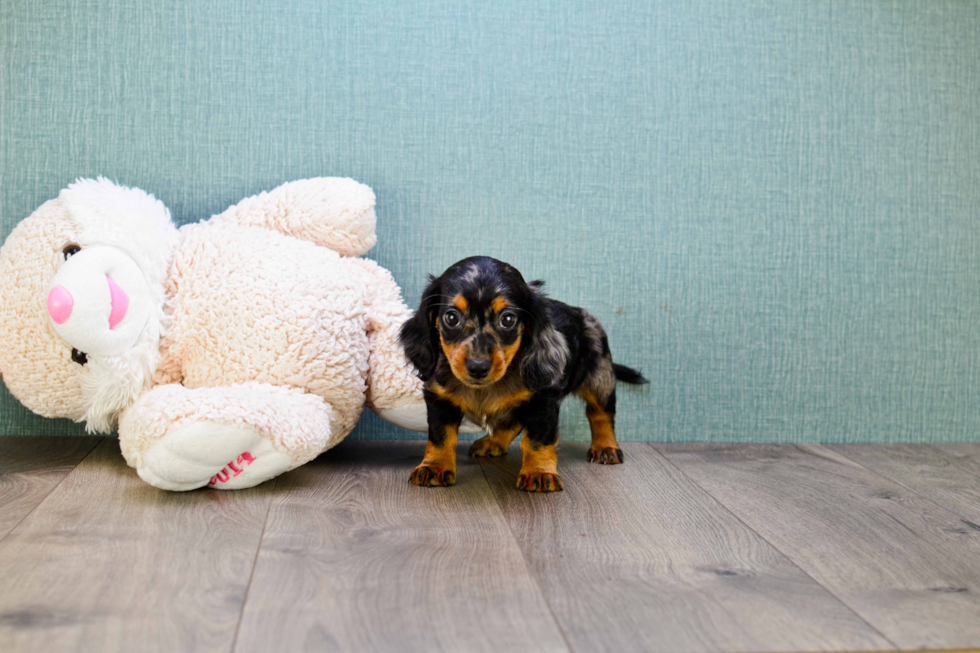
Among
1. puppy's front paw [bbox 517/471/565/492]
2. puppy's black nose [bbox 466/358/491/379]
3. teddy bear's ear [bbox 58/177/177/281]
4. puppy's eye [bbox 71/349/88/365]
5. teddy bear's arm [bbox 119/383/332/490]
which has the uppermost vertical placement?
teddy bear's ear [bbox 58/177/177/281]

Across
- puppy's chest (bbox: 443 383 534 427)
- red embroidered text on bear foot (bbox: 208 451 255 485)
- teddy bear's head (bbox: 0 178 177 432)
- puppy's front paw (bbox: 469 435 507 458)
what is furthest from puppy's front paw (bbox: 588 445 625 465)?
teddy bear's head (bbox: 0 178 177 432)

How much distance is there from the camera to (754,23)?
2330 mm

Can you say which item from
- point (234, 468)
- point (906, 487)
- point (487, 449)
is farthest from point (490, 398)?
point (906, 487)

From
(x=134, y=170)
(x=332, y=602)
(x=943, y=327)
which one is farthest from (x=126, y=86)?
(x=943, y=327)

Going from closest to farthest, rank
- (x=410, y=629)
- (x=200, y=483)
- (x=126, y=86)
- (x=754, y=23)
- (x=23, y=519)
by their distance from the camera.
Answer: (x=410, y=629) < (x=23, y=519) < (x=200, y=483) < (x=126, y=86) < (x=754, y=23)

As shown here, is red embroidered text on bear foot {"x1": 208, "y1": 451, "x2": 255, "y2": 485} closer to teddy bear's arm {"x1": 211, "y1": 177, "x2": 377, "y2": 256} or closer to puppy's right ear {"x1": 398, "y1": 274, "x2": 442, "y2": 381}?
puppy's right ear {"x1": 398, "y1": 274, "x2": 442, "y2": 381}

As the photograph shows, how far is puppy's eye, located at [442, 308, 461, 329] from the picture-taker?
175cm

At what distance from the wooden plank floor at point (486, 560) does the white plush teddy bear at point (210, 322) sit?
0.51ft

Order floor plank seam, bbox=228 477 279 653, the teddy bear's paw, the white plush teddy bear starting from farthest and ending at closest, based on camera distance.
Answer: the white plush teddy bear < the teddy bear's paw < floor plank seam, bbox=228 477 279 653

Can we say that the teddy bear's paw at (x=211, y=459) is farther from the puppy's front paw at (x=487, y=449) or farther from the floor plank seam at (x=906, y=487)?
the floor plank seam at (x=906, y=487)

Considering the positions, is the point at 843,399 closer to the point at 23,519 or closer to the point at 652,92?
the point at 652,92

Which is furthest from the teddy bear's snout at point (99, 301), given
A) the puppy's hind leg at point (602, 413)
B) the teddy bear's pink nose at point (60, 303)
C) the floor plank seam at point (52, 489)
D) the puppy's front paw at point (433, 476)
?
the puppy's hind leg at point (602, 413)

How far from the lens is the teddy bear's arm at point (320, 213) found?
2.01 meters

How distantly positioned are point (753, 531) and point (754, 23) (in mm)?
1513
